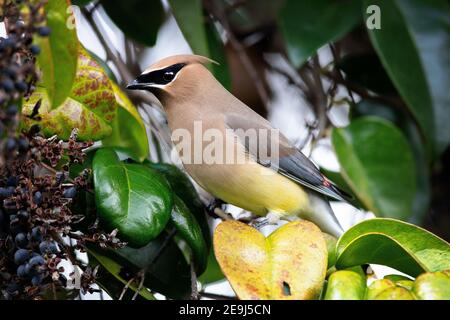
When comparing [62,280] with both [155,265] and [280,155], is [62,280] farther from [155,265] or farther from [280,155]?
[280,155]

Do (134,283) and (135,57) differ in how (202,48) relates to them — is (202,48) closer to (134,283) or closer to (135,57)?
(135,57)

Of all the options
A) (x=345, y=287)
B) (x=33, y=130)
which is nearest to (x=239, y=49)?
(x=33, y=130)

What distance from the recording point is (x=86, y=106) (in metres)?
2.12

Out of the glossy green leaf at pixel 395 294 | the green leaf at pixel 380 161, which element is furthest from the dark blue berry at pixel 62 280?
the green leaf at pixel 380 161

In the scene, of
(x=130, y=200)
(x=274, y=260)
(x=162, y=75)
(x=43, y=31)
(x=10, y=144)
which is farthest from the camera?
(x=162, y=75)

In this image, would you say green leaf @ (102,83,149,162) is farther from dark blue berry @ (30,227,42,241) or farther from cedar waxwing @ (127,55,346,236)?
dark blue berry @ (30,227,42,241)

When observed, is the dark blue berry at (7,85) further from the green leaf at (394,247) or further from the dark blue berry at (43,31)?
the green leaf at (394,247)

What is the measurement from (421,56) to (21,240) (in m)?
1.61

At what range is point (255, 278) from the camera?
68.6 inches

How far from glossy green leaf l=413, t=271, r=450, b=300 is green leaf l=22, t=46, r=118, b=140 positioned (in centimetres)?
93

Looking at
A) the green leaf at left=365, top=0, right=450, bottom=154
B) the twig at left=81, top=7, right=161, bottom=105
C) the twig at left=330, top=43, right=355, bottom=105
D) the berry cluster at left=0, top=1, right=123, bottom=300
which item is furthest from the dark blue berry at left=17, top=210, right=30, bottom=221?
the twig at left=330, top=43, right=355, bottom=105

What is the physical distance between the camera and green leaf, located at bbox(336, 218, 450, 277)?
1845 millimetres

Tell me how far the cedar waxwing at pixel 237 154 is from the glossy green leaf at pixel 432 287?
38.6 inches

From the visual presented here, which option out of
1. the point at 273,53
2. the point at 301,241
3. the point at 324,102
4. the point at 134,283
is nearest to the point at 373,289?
the point at 301,241
